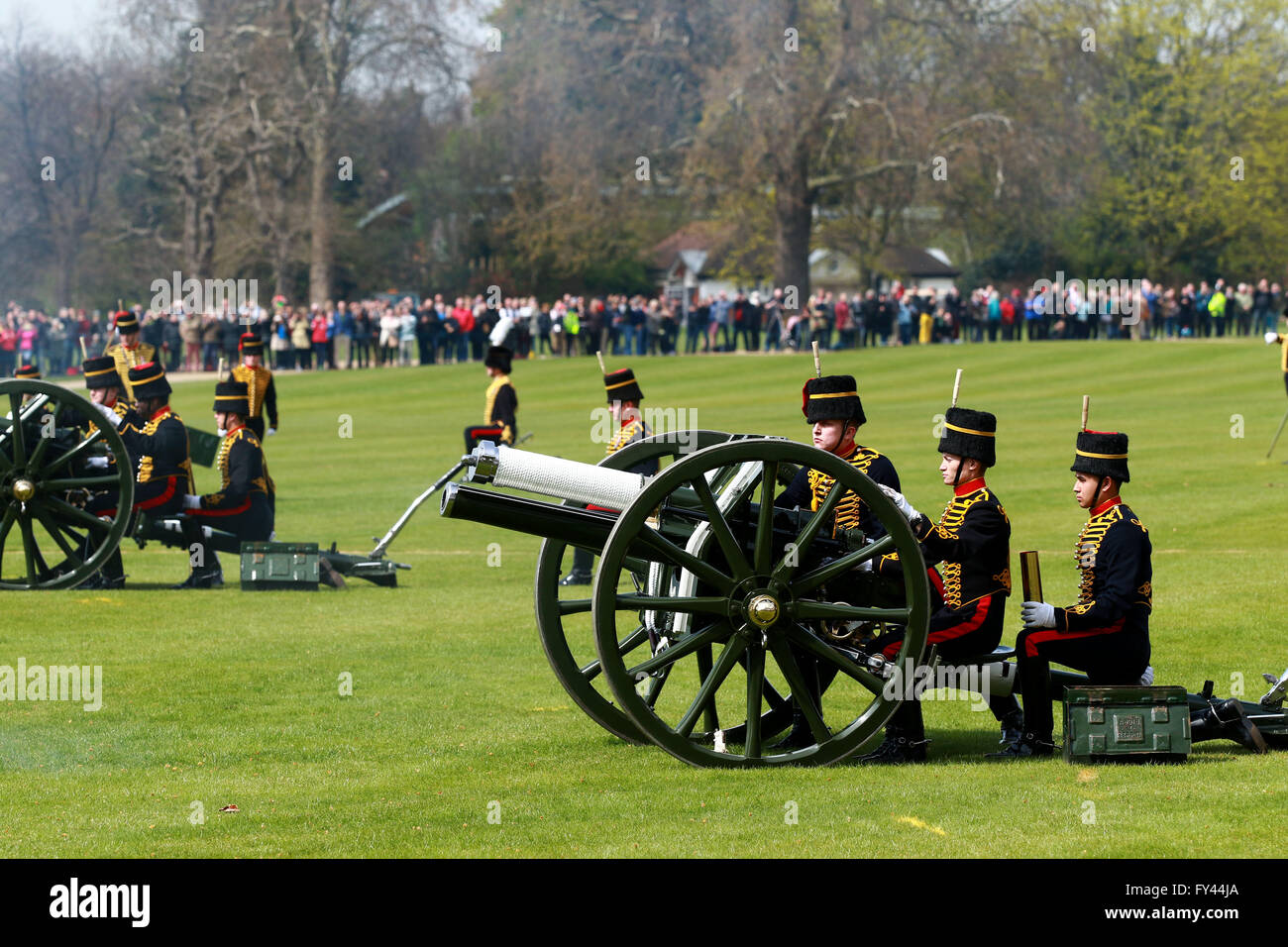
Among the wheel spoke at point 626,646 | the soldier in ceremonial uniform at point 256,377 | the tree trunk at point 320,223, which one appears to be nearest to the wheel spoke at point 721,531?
the wheel spoke at point 626,646

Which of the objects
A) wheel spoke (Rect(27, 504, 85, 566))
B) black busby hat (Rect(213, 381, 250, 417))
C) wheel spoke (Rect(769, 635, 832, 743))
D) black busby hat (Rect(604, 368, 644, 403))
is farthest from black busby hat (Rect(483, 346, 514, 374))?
wheel spoke (Rect(769, 635, 832, 743))

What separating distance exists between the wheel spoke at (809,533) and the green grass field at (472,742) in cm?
92

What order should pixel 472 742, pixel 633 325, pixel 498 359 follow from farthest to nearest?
pixel 633 325 < pixel 498 359 < pixel 472 742

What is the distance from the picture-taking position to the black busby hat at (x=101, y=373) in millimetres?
15320

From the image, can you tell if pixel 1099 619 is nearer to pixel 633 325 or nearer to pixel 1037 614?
pixel 1037 614

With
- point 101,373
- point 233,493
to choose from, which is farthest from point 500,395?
point 101,373

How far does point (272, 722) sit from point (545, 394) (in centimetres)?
3282

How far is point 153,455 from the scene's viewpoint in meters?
14.8

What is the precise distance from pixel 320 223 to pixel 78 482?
4532 cm

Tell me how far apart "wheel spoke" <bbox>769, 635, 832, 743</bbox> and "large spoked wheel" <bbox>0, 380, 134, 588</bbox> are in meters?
7.25

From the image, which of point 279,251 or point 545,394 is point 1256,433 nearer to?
point 545,394

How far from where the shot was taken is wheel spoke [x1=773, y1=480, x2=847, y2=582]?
771 centimetres

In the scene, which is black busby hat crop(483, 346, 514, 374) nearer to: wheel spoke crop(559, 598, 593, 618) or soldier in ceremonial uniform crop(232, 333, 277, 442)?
soldier in ceremonial uniform crop(232, 333, 277, 442)
